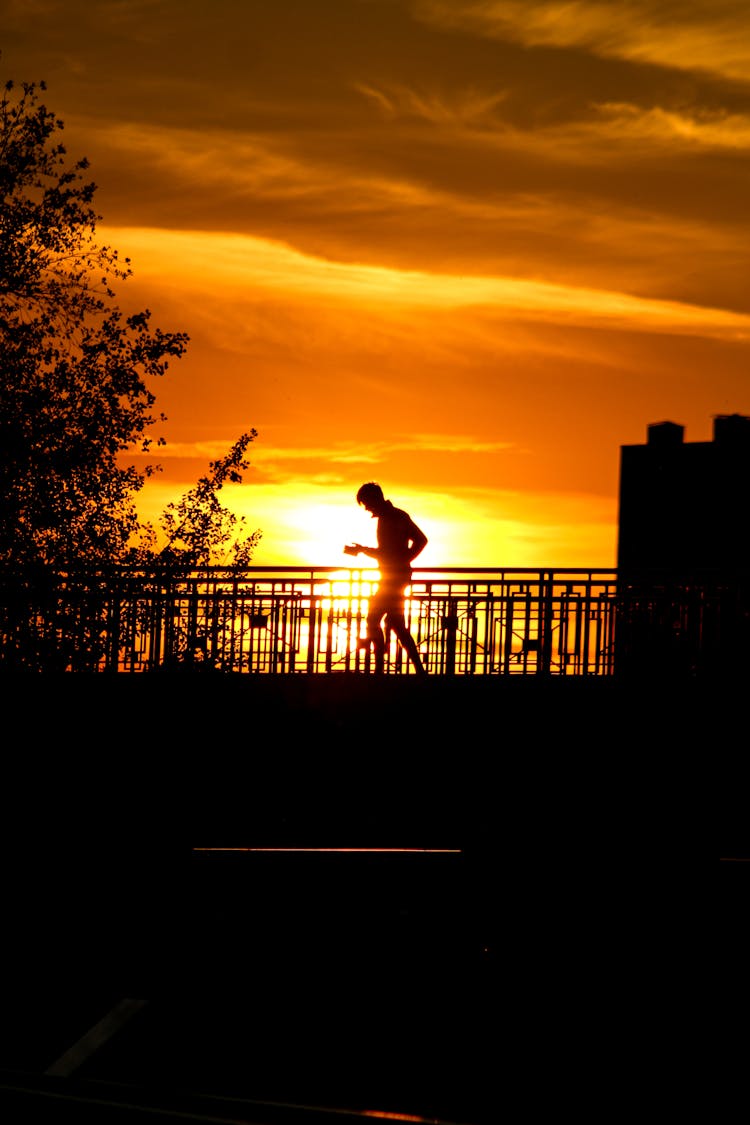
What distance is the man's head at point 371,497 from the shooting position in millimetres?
15414

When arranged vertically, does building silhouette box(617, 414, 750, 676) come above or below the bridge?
above

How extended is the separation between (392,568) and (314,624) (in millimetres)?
1402

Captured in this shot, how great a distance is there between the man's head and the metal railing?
1.19 metres

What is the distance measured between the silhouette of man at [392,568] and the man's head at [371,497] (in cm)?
7

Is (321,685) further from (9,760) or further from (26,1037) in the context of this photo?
(26,1037)

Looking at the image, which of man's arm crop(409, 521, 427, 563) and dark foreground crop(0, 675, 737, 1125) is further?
man's arm crop(409, 521, 427, 563)

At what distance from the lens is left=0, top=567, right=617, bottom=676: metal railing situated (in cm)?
1653

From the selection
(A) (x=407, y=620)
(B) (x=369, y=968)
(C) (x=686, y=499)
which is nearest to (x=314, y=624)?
(A) (x=407, y=620)

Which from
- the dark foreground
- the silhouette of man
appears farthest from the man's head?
the dark foreground

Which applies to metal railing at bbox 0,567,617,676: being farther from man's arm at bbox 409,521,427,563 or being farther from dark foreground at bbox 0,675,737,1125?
dark foreground at bbox 0,675,737,1125

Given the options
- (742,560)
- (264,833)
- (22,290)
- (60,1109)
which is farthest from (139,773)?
(742,560)

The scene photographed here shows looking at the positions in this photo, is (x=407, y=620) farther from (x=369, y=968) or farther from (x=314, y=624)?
(x=369, y=968)

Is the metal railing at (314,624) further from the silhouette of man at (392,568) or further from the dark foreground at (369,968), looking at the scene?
the dark foreground at (369,968)

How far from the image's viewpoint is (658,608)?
17.1m
